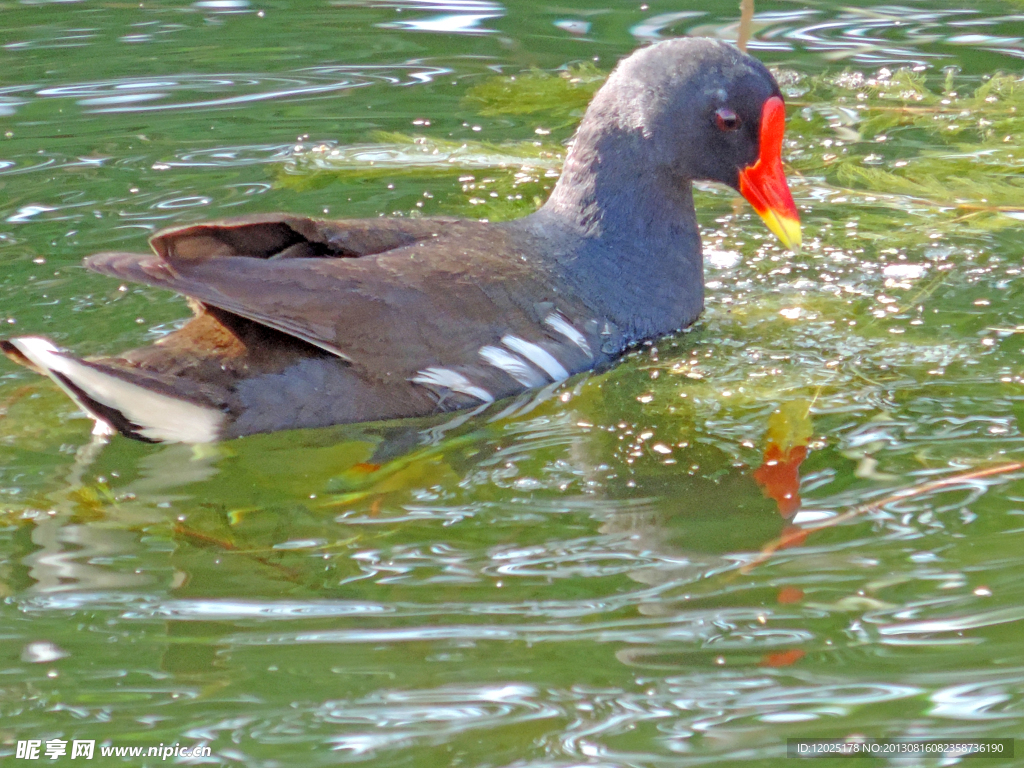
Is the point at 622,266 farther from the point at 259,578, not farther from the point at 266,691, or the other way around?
the point at 266,691

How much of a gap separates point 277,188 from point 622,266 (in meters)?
1.76

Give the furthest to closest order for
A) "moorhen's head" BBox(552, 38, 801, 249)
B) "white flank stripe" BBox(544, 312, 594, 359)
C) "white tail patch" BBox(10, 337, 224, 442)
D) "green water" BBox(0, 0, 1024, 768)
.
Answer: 1. "moorhen's head" BBox(552, 38, 801, 249)
2. "white flank stripe" BBox(544, 312, 594, 359)
3. "white tail patch" BBox(10, 337, 224, 442)
4. "green water" BBox(0, 0, 1024, 768)

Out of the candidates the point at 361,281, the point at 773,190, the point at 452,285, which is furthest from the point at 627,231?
the point at 361,281

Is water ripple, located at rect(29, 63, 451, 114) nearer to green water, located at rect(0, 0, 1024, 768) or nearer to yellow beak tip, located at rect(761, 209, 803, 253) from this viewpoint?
green water, located at rect(0, 0, 1024, 768)

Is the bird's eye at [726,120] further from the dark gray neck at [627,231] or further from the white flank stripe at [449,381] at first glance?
the white flank stripe at [449,381]

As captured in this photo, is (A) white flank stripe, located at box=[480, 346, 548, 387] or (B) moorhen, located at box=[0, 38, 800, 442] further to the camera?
(A) white flank stripe, located at box=[480, 346, 548, 387]

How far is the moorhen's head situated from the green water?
0.49 metres

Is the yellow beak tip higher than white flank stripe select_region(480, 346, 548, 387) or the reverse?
higher

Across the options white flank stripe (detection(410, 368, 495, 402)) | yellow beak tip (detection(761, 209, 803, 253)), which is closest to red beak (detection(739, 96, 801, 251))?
yellow beak tip (detection(761, 209, 803, 253))

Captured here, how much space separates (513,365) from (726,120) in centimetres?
111

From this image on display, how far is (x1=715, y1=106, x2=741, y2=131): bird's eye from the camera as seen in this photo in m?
4.01

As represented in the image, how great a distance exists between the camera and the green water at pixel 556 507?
232 cm

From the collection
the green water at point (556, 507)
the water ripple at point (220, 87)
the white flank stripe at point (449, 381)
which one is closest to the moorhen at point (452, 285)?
the white flank stripe at point (449, 381)

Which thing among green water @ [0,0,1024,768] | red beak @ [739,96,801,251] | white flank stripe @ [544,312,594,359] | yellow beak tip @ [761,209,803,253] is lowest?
Result: green water @ [0,0,1024,768]
